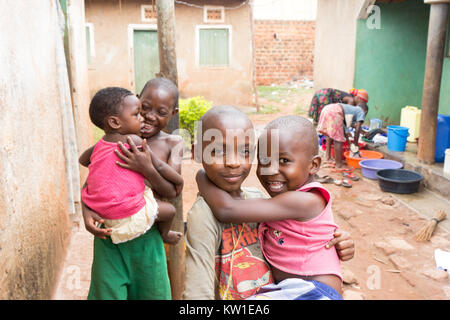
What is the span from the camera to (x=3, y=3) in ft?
7.65

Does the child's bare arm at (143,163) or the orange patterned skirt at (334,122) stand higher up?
the child's bare arm at (143,163)

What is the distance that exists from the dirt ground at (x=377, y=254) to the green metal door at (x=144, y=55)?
23.4 ft

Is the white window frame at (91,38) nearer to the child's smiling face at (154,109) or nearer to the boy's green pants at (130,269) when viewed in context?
the child's smiling face at (154,109)

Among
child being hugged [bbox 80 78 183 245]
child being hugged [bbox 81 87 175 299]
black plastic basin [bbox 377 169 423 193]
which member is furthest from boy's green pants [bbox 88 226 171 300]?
black plastic basin [bbox 377 169 423 193]

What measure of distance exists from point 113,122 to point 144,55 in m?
11.1

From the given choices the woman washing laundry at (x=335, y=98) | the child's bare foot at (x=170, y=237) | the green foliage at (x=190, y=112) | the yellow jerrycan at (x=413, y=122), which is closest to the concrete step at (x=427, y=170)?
the yellow jerrycan at (x=413, y=122)

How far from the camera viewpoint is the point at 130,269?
6.78ft

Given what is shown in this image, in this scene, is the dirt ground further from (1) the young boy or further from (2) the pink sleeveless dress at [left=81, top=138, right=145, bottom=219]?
(1) the young boy

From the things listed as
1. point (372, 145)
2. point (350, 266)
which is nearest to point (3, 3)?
point (350, 266)

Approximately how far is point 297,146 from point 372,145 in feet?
22.5

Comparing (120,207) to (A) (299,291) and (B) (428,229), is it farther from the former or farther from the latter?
(B) (428,229)

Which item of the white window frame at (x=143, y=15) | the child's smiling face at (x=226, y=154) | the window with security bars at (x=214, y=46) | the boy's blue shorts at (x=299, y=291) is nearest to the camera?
the boy's blue shorts at (x=299, y=291)

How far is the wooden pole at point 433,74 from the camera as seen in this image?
596 cm

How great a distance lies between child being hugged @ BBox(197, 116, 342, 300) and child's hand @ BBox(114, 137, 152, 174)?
0.45 m
